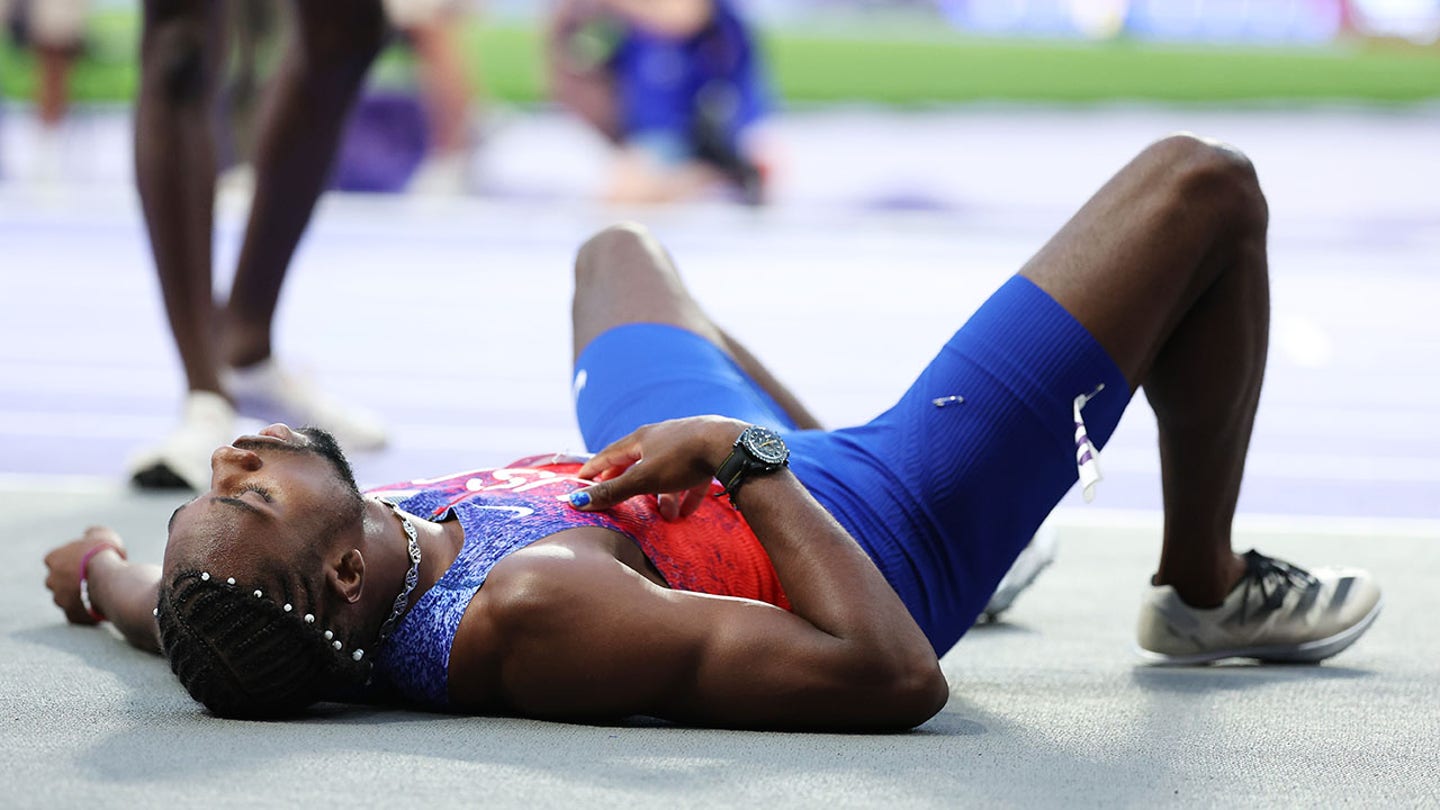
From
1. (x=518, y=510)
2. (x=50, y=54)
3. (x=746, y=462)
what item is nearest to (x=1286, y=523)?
(x=746, y=462)

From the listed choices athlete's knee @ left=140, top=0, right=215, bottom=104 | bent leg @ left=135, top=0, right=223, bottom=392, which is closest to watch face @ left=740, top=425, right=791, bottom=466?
bent leg @ left=135, top=0, right=223, bottom=392

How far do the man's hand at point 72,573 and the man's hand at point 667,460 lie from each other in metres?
0.87

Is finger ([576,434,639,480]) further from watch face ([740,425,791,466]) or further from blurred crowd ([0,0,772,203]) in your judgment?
blurred crowd ([0,0,772,203])

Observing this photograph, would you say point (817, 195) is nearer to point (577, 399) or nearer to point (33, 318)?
point (33, 318)

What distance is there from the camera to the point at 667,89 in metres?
9.26

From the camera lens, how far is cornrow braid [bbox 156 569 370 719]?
181cm

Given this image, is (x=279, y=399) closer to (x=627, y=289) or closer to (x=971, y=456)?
(x=627, y=289)

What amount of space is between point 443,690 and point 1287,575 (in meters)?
1.14

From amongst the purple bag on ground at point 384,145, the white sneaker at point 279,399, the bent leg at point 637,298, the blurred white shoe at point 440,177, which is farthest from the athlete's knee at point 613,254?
the blurred white shoe at point 440,177

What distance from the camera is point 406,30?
9.55 meters

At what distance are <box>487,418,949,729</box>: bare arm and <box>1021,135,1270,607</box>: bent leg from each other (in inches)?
17.3

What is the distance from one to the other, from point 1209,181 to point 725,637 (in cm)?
81

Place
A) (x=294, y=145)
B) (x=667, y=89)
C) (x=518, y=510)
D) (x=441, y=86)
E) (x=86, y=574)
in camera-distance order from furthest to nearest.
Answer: (x=441, y=86) < (x=667, y=89) < (x=294, y=145) < (x=86, y=574) < (x=518, y=510)

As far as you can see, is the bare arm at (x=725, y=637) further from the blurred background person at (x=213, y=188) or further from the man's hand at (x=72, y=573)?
the blurred background person at (x=213, y=188)
